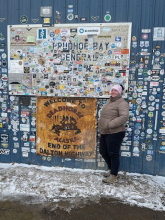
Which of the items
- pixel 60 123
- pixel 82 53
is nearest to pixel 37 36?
pixel 82 53

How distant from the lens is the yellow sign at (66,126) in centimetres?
425

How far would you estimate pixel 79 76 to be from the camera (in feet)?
13.6

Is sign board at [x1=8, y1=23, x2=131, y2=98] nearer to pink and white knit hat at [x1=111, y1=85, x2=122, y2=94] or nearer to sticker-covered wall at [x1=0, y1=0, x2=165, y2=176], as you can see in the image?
sticker-covered wall at [x1=0, y1=0, x2=165, y2=176]

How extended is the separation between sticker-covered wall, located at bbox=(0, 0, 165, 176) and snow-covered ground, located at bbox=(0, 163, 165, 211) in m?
0.22

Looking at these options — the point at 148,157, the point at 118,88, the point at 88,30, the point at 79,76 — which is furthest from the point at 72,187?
the point at 88,30

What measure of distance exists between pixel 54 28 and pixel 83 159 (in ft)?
8.89

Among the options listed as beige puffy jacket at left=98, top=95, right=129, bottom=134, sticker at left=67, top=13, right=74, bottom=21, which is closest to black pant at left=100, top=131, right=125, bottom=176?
beige puffy jacket at left=98, top=95, right=129, bottom=134

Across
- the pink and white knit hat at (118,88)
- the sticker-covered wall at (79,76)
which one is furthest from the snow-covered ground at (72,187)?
the pink and white knit hat at (118,88)

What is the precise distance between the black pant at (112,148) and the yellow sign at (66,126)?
1.21 feet

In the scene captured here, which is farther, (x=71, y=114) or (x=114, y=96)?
(x=71, y=114)

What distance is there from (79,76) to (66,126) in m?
1.06

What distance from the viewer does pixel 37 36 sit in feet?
13.7

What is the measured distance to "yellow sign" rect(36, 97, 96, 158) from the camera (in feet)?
14.0

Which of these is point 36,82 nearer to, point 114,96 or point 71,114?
point 71,114
